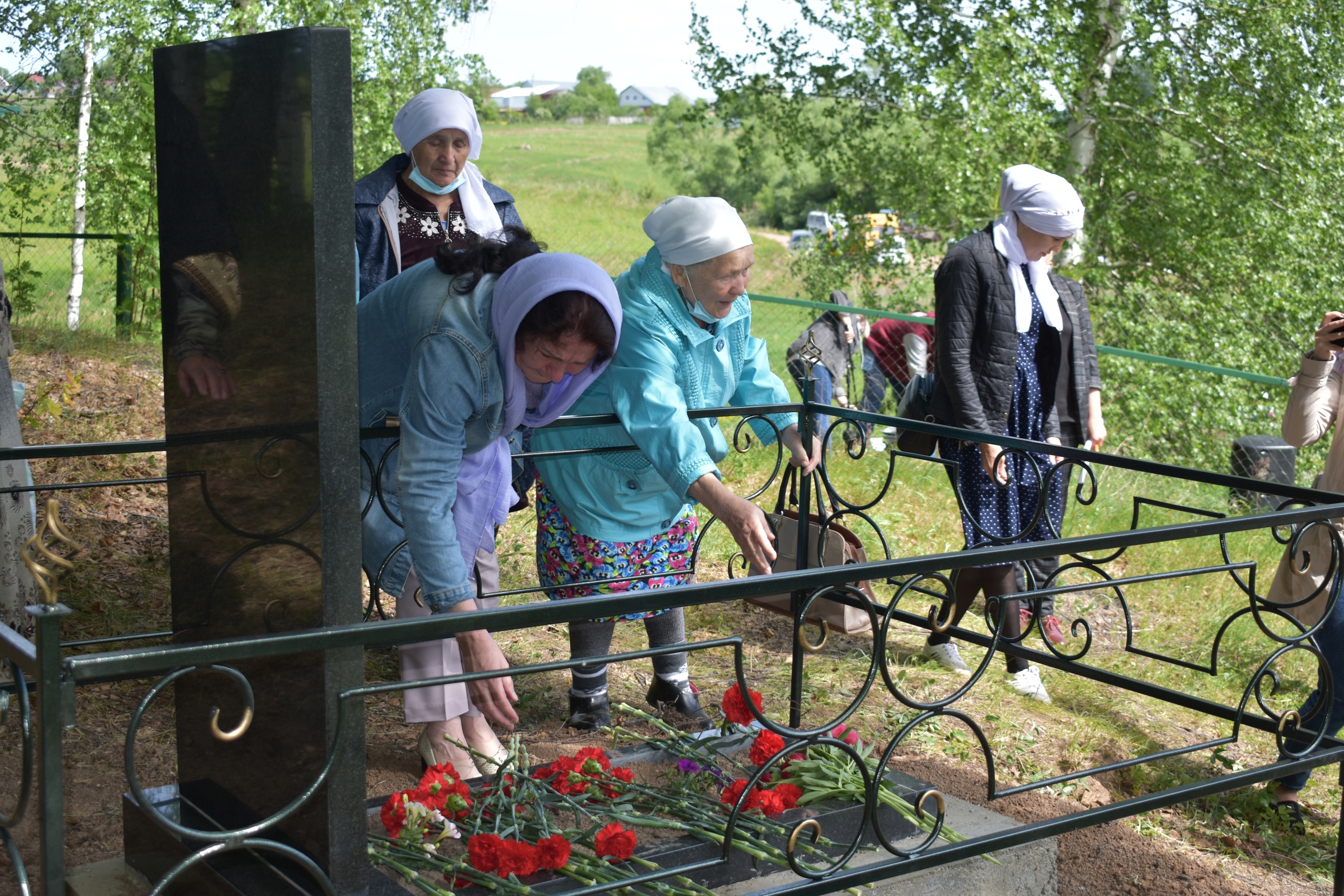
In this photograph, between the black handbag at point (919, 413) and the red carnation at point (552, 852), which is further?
the black handbag at point (919, 413)

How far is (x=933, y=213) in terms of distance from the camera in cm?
946

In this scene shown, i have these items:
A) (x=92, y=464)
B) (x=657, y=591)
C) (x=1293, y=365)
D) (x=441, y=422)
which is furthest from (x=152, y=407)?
(x=1293, y=365)

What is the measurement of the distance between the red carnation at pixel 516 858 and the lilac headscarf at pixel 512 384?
58 cm

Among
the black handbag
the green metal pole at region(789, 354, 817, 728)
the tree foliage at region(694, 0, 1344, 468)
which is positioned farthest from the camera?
the tree foliage at region(694, 0, 1344, 468)

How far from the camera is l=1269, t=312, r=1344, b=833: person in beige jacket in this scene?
322 cm

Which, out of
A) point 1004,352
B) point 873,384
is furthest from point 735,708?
point 873,384

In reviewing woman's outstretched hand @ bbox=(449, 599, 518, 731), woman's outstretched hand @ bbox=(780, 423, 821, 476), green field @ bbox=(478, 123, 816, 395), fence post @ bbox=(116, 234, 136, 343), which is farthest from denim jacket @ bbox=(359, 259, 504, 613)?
green field @ bbox=(478, 123, 816, 395)

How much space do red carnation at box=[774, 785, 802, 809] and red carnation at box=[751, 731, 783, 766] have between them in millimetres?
80

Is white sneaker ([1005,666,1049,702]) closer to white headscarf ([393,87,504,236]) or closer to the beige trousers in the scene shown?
the beige trousers

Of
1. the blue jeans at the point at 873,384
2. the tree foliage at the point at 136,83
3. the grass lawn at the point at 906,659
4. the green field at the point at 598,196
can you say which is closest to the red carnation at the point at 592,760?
the grass lawn at the point at 906,659

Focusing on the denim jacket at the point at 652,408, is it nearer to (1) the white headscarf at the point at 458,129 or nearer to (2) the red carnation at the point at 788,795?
(1) the white headscarf at the point at 458,129

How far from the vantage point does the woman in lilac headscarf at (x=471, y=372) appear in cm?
236

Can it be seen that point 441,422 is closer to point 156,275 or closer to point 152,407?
point 152,407

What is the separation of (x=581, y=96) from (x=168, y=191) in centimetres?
5528
